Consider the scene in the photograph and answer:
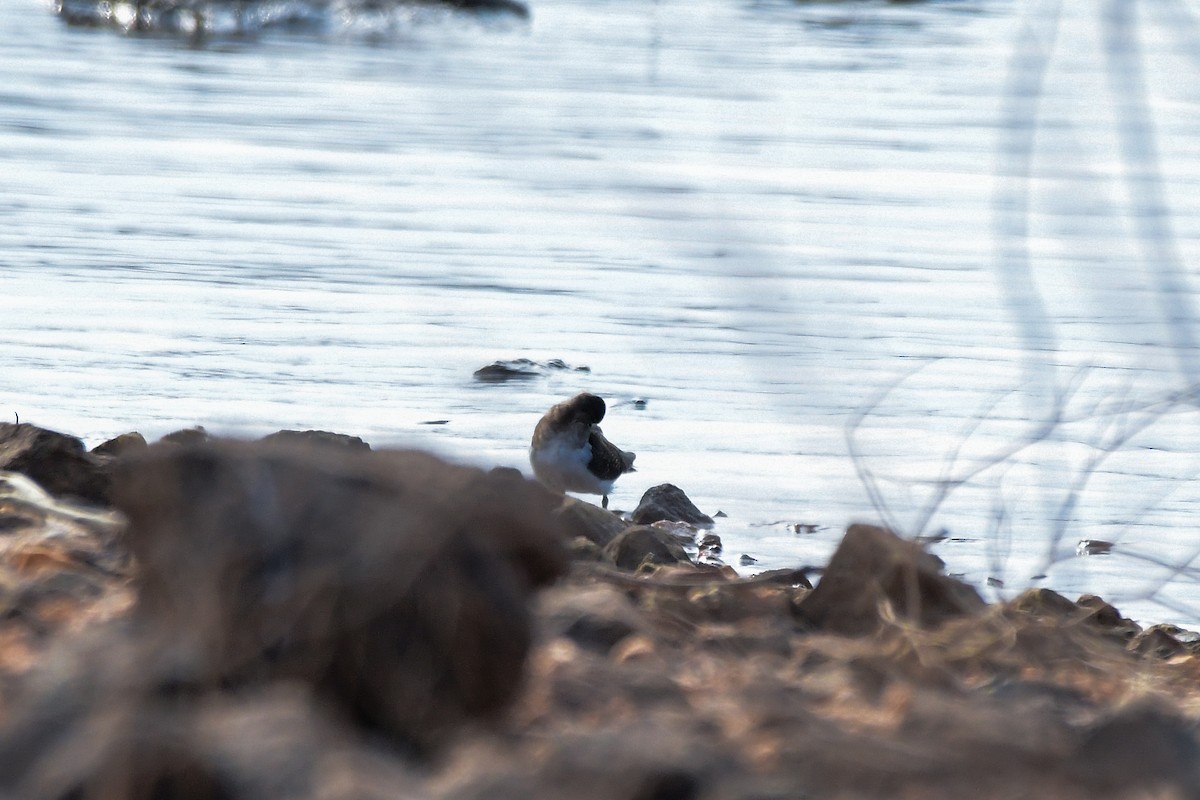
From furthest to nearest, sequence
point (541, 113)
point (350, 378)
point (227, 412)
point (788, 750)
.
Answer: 1. point (541, 113)
2. point (350, 378)
3. point (227, 412)
4. point (788, 750)

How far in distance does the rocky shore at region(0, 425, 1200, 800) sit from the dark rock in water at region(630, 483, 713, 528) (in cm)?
231

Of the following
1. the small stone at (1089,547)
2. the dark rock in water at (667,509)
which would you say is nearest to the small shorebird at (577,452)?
the dark rock in water at (667,509)

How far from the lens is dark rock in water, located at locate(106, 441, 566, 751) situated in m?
2.51

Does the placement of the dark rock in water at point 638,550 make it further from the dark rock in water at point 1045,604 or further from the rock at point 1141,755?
the rock at point 1141,755

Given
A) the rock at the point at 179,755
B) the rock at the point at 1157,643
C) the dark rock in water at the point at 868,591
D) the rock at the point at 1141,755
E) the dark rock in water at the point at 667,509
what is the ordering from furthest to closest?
the dark rock in water at the point at 667,509 → the rock at the point at 1157,643 → the dark rock in water at the point at 868,591 → the rock at the point at 1141,755 → the rock at the point at 179,755

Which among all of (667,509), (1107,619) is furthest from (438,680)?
(667,509)

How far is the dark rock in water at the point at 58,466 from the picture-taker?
484cm

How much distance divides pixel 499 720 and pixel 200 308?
20.5 feet

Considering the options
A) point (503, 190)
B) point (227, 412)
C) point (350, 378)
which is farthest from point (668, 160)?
point (227, 412)

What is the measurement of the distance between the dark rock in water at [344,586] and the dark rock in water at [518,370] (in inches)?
193

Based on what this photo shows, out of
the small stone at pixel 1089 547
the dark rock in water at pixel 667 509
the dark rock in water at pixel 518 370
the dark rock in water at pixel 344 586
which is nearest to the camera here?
the dark rock in water at pixel 344 586

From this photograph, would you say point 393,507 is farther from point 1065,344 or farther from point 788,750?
point 1065,344

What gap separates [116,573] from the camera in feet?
11.8

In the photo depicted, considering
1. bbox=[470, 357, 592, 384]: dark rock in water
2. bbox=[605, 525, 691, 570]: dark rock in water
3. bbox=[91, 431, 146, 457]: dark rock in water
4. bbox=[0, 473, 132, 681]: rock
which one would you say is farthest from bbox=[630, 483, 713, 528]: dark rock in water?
bbox=[0, 473, 132, 681]: rock
